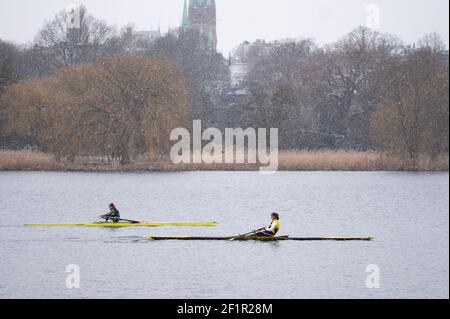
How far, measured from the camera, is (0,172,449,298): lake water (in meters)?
29.3

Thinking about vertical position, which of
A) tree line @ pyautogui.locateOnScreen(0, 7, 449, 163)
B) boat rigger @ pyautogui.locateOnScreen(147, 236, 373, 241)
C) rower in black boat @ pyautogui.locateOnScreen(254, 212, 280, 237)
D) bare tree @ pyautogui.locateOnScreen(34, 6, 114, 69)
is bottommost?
boat rigger @ pyautogui.locateOnScreen(147, 236, 373, 241)

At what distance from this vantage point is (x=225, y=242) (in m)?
37.0

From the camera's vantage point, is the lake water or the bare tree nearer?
the lake water

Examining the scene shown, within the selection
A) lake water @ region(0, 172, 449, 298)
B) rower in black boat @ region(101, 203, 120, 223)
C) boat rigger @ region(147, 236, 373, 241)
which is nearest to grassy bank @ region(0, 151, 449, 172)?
lake water @ region(0, 172, 449, 298)

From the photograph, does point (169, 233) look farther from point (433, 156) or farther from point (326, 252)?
point (433, 156)

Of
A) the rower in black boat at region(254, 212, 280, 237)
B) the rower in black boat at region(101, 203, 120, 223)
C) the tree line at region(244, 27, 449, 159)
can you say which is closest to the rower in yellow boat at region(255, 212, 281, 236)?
the rower in black boat at region(254, 212, 280, 237)

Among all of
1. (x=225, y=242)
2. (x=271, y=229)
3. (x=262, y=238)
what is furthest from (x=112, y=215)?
(x=271, y=229)

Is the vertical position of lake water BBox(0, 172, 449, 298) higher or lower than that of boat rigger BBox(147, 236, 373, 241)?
lower

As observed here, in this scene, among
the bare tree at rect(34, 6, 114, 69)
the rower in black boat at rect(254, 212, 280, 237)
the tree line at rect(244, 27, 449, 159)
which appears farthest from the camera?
the bare tree at rect(34, 6, 114, 69)

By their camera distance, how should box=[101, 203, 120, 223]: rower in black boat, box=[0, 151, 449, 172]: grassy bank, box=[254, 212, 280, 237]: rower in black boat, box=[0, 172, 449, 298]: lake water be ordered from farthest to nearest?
box=[0, 151, 449, 172]: grassy bank, box=[101, 203, 120, 223]: rower in black boat, box=[254, 212, 280, 237]: rower in black boat, box=[0, 172, 449, 298]: lake water

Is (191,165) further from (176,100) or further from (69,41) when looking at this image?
(69,41)

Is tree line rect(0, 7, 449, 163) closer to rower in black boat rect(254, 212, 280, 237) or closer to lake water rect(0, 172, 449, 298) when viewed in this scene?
lake water rect(0, 172, 449, 298)

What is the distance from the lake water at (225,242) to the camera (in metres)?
29.3

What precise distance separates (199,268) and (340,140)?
47.9m
